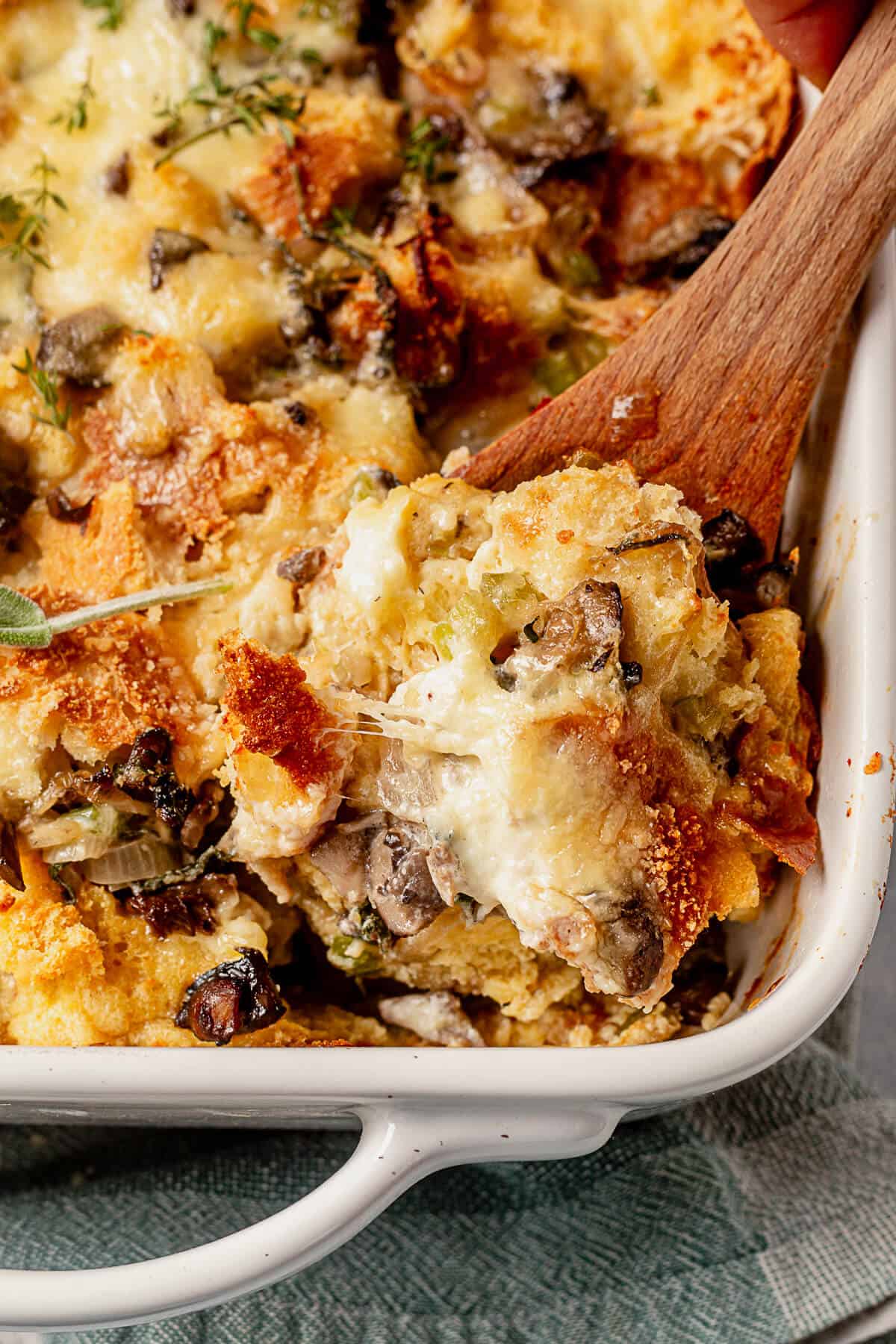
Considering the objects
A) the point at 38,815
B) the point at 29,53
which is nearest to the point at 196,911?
the point at 38,815

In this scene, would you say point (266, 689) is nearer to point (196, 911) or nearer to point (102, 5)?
point (196, 911)

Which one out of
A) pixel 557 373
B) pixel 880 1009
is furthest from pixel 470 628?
pixel 880 1009

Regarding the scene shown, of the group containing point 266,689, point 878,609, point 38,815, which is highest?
point 878,609

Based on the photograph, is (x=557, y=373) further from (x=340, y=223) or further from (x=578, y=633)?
(x=578, y=633)

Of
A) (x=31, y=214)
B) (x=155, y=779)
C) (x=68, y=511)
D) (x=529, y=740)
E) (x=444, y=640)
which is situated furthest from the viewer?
(x=31, y=214)

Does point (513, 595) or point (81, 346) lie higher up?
point (513, 595)
